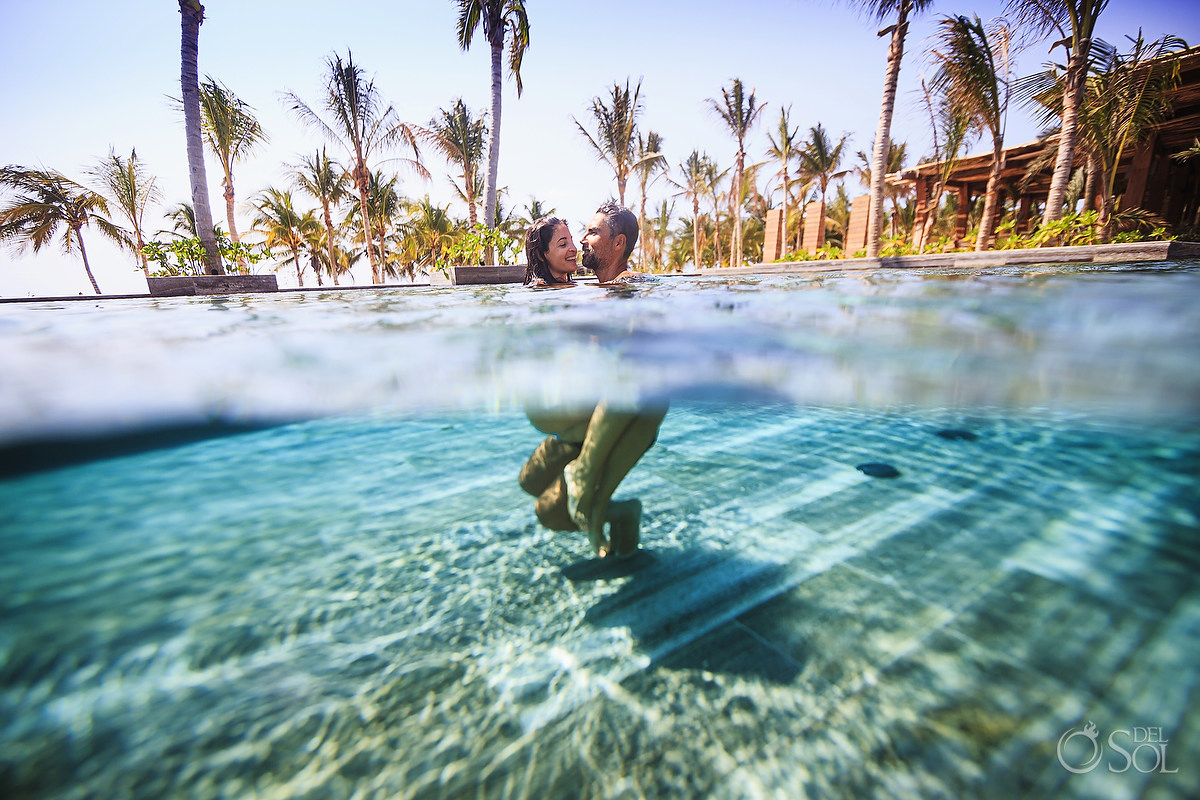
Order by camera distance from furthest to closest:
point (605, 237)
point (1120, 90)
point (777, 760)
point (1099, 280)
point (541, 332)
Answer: point (1120, 90) → point (605, 237) → point (1099, 280) → point (541, 332) → point (777, 760)

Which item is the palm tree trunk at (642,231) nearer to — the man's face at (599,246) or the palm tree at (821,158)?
the palm tree at (821,158)

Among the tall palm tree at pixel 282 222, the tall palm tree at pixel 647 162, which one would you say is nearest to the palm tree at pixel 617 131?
the tall palm tree at pixel 647 162

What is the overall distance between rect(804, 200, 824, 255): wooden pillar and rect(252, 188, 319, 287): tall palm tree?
28713 millimetres

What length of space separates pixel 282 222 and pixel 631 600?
33.9 m

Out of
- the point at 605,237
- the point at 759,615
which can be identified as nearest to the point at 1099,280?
the point at 759,615

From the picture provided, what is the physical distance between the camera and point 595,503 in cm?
265

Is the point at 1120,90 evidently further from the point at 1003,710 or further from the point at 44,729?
the point at 44,729

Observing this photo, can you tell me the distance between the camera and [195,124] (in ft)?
36.2

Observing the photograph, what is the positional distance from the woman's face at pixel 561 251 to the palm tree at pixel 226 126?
1744 cm

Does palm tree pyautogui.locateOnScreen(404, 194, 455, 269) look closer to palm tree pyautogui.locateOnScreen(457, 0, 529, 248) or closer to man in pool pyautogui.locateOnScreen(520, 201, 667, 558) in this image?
palm tree pyautogui.locateOnScreen(457, 0, 529, 248)

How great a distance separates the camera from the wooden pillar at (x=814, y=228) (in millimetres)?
22031

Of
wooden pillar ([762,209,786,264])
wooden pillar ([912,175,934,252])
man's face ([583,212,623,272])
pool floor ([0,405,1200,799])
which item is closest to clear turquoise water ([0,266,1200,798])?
pool floor ([0,405,1200,799])

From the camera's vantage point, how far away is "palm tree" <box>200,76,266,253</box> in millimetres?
18000

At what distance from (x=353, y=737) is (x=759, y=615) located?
99.2 inches
